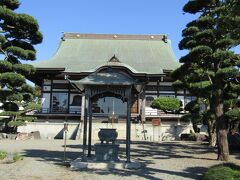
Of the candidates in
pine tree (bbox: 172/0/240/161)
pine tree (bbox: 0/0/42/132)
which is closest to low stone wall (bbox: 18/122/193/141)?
pine tree (bbox: 0/0/42/132)

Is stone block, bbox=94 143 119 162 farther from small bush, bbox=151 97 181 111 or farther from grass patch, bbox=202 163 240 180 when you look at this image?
small bush, bbox=151 97 181 111

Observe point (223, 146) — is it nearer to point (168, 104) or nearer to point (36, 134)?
point (168, 104)

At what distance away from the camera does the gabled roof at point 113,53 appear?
37.6m

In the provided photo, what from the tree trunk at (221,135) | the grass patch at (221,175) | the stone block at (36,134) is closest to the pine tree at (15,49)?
the stone block at (36,134)

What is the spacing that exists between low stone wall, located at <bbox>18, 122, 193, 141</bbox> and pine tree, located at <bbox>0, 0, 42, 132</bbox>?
18.6 ft

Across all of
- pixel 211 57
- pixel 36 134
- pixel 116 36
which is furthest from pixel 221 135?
pixel 116 36

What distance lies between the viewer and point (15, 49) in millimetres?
24594

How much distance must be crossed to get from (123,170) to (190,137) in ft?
59.7

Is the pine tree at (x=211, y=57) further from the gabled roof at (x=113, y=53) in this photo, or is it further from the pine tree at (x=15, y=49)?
the gabled roof at (x=113, y=53)

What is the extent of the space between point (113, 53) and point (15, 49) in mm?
18436

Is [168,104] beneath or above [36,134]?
above

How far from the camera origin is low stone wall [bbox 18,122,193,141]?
31109 mm

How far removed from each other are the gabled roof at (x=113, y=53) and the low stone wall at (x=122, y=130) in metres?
5.71

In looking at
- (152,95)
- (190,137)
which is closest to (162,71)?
(152,95)
